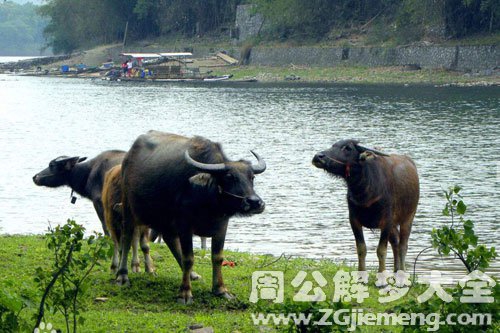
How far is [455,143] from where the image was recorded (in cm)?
3425

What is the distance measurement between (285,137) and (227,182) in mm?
29108

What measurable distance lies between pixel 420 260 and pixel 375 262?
2.47 feet

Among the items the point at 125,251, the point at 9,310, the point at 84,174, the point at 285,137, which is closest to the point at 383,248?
the point at 125,251

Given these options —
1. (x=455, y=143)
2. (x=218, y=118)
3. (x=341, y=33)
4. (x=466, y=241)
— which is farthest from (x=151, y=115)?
(x=466, y=241)

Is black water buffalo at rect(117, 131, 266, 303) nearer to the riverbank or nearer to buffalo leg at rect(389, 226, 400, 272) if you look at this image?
buffalo leg at rect(389, 226, 400, 272)

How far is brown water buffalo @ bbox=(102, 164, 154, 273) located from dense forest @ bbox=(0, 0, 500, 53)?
5949 centimetres

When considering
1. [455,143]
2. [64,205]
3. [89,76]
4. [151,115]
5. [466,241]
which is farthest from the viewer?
[89,76]

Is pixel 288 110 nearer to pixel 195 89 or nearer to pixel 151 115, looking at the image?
pixel 151 115

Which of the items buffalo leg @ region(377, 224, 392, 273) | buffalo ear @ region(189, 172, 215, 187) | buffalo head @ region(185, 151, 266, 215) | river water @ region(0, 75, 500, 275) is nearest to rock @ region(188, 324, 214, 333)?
buffalo head @ region(185, 151, 266, 215)

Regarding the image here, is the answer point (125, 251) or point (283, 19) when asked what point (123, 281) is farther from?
point (283, 19)

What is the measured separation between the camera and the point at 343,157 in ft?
36.4

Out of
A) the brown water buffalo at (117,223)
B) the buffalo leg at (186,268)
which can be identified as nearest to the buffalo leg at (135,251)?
the brown water buffalo at (117,223)

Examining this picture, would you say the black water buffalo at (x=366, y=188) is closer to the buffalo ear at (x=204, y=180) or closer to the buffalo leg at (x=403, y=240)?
the buffalo leg at (x=403, y=240)

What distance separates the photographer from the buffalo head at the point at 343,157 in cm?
1104
